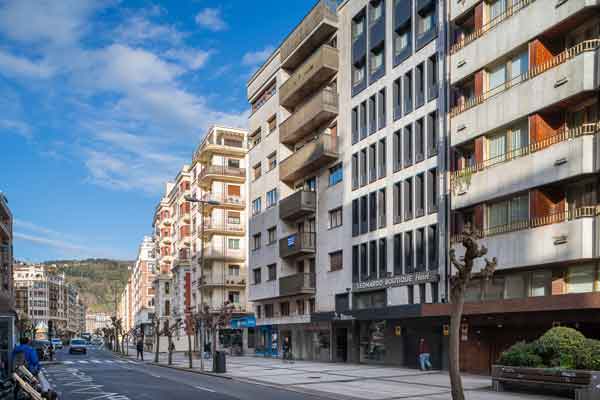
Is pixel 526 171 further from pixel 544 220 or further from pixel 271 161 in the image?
pixel 271 161

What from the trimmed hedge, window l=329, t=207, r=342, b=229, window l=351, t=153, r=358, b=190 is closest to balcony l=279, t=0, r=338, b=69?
window l=351, t=153, r=358, b=190

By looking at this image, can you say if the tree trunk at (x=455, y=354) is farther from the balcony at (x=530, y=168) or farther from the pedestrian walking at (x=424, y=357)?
the pedestrian walking at (x=424, y=357)

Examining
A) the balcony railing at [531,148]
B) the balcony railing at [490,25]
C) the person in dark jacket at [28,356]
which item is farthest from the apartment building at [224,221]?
the person in dark jacket at [28,356]

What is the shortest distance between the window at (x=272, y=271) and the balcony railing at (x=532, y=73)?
25596 millimetres

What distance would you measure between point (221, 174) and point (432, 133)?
4122 cm

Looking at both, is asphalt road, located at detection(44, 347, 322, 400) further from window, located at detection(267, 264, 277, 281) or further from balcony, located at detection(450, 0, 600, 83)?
window, located at detection(267, 264, 277, 281)

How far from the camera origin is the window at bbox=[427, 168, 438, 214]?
111ft

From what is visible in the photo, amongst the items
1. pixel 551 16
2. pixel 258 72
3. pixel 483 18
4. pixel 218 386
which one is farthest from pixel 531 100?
Answer: pixel 258 72

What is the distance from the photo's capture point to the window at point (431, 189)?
33812 mm

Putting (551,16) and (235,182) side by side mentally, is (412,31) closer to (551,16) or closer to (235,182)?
(551,16)

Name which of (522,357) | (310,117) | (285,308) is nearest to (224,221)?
(285,308)

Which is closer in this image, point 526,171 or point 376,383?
point 376,383

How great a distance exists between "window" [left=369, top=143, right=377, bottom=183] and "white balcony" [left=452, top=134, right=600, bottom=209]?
825 cm

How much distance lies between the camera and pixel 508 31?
29.1 m
